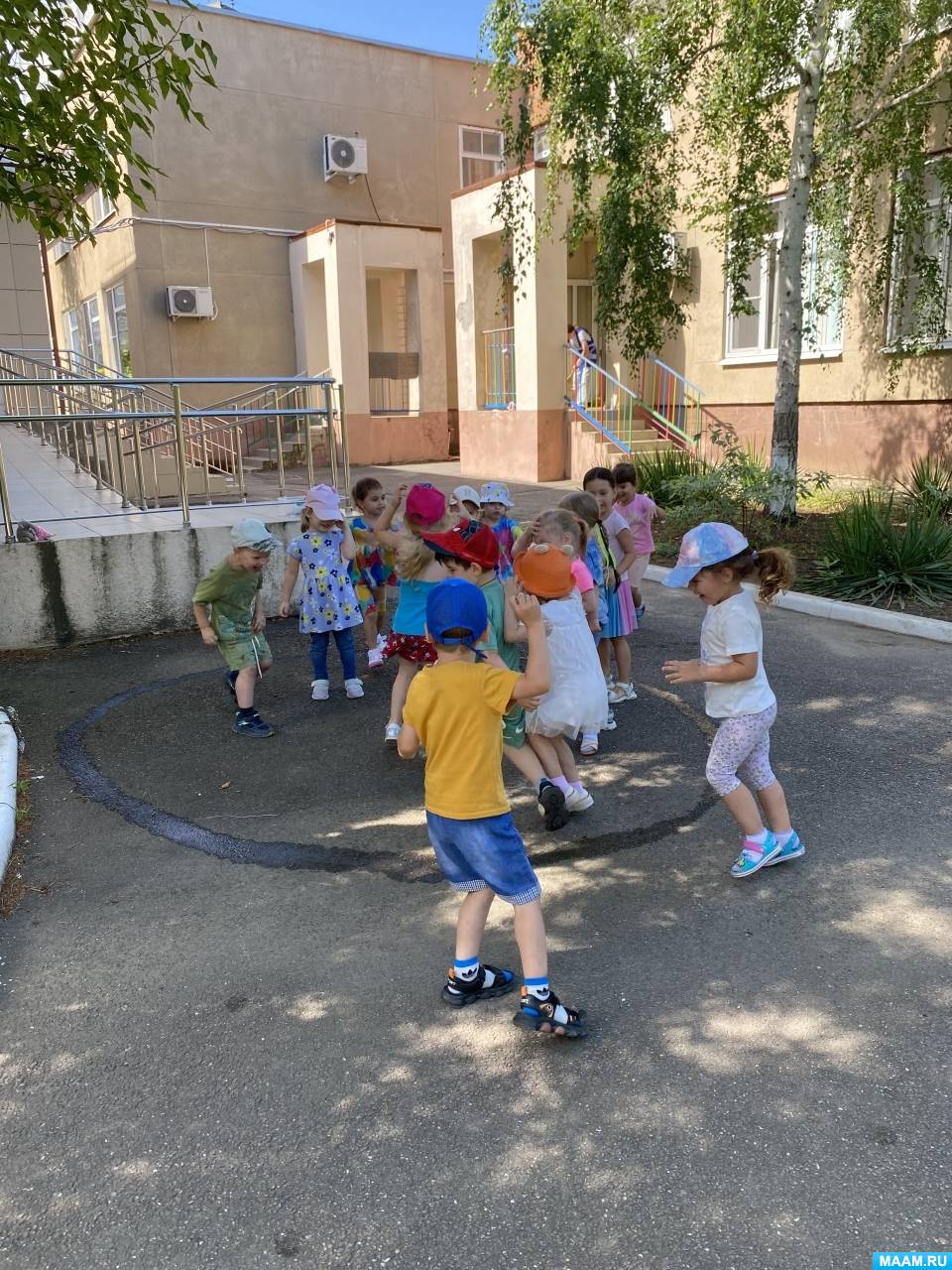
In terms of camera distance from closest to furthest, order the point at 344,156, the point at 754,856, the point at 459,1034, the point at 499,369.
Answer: the point at 459,1034
the point at 754,856
the point at 499,369
the point at 344,156

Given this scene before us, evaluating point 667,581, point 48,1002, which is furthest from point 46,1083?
point 667,581

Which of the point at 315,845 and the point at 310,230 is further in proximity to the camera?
the point at 310,230

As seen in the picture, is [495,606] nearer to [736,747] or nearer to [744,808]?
[736,747]

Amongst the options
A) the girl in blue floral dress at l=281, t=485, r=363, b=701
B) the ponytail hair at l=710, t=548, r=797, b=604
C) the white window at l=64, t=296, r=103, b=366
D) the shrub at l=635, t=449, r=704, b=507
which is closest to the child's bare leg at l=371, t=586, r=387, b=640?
the girl in blue floral dress at l=281, t=485, r=363, b=701

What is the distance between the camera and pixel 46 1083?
8.91ft

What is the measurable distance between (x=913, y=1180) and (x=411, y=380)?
19.6 meters

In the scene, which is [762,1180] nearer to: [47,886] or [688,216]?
[47,886]

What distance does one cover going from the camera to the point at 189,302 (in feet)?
64.0

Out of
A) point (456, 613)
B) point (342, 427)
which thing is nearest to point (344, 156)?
point (342, 427)

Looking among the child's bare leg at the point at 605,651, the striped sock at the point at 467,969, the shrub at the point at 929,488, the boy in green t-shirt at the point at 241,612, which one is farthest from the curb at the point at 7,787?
the shrub at the point at 929,488

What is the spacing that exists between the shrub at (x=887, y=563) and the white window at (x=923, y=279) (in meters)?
3.81

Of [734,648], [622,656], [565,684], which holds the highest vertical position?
[734,648]

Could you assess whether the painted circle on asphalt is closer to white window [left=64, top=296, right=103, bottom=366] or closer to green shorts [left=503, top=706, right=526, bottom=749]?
green shorts [left=503, top=706, right=526, bottom=749]

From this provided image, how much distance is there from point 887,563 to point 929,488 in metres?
2.10
